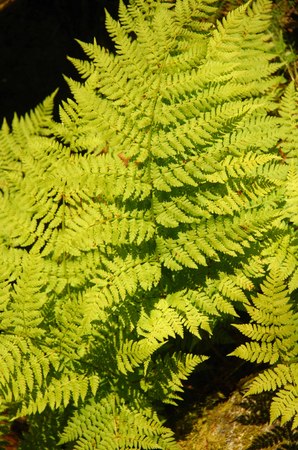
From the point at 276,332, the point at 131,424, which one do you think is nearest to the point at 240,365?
the point at 276,332

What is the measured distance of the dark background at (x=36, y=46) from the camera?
184 inches

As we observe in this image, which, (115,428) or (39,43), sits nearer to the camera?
(115,428)

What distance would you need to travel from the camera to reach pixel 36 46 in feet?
16.4

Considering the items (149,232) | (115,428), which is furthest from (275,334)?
(115,428)

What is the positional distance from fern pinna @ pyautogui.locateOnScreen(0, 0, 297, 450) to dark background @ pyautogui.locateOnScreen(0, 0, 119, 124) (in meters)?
2.35

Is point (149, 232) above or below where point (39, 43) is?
below

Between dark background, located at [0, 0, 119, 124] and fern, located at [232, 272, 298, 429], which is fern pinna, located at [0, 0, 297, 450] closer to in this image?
fern, located at [232, 272, 298, 429]

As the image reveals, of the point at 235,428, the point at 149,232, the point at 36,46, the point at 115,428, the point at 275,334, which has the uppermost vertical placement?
the point at 36,46

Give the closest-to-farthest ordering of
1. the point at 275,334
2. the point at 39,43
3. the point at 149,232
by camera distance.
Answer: the point at 275,334, the point at 149,232, the point at 39,43

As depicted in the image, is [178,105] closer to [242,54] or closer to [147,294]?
[242,54]

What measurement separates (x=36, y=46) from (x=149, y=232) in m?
3.69

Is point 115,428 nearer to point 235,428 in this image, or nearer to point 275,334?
point 235,428

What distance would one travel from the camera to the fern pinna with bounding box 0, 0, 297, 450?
87.3 inches

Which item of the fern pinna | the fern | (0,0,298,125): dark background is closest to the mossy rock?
the fern
